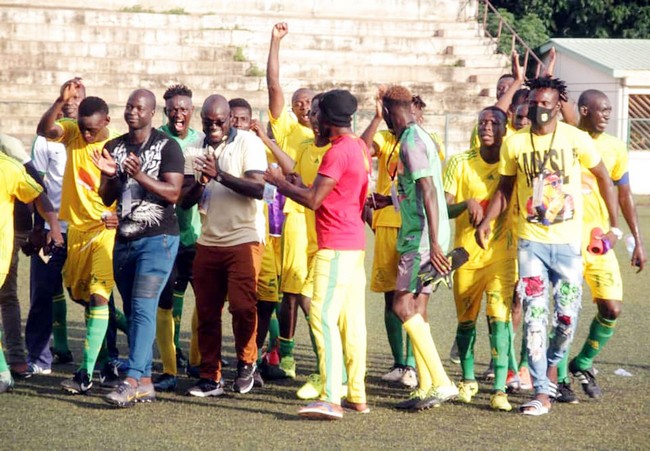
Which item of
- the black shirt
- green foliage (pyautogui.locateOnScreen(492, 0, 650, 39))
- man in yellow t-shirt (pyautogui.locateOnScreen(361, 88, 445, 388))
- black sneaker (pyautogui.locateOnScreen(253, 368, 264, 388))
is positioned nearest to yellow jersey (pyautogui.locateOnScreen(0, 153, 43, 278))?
the black shirt

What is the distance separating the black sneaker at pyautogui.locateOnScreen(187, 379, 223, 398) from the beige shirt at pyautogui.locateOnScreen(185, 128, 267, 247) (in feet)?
3.32

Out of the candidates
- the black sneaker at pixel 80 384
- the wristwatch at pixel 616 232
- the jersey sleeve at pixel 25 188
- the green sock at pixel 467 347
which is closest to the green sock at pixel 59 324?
the black sneaker at pixel 80 384

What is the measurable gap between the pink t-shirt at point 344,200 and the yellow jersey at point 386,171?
1288 mm

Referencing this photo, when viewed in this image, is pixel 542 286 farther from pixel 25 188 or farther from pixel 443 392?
pixel 25 188

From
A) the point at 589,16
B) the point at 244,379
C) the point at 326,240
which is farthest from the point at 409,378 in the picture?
the point at 589,16

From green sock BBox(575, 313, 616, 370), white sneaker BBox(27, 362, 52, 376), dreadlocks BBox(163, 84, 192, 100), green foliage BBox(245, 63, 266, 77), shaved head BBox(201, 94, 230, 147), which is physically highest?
green foliage BBox(245, 63, 266, 77)

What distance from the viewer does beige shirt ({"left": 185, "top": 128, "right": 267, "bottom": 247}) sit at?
26.4ft

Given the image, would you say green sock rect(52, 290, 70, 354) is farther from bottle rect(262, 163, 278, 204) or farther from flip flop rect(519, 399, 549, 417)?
flip flop rect(519, 399, 549, 417)

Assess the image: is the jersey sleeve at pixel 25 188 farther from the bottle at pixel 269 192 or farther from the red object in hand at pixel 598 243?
the red object in hand at pixel 598 243

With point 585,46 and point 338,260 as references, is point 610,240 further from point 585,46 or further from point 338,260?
point 585,46

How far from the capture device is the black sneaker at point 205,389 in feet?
26.5

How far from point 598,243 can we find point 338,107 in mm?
2252

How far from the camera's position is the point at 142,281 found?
7883 millimetres

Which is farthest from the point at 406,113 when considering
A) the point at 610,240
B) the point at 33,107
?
the point at 33,107
